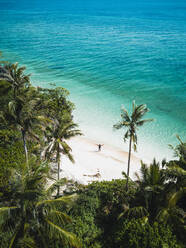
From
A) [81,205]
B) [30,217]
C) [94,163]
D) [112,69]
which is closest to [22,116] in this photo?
[30,217]

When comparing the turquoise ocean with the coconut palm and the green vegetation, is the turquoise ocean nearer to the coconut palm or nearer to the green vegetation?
the green vegetation

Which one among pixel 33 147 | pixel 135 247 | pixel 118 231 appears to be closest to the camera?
pixel 135 247

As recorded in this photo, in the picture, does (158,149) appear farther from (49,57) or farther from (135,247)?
(49,57)

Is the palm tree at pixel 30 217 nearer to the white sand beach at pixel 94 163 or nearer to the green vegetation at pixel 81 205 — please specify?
the green vegetation at pixel 81 205

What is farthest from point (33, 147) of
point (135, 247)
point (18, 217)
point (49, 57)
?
point (49, 57)

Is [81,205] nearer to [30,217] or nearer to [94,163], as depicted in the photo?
[30,217]

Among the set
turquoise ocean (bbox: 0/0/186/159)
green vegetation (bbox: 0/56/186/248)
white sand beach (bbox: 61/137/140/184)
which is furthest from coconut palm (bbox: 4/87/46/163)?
turquoise ocean (bbox: 0/0/186/159)
